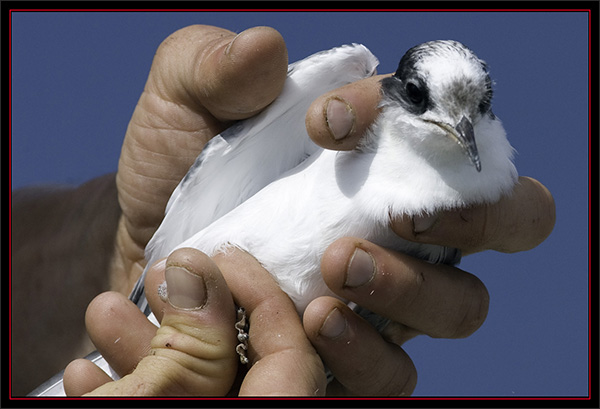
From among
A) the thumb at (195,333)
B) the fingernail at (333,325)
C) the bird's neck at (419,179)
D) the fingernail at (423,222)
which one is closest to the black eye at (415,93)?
the bird's neck at (419,179)

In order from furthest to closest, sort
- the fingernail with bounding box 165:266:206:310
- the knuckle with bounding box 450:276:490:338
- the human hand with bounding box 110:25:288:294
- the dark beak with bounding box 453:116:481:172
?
1. the knuckle with bounding box 450:276:490:338
2. the human hand with bounding box 110:25:288:294
3. the fingernail with bounding box 165:266:206:310
4. the dark beak with bounding box 453:116:481:172

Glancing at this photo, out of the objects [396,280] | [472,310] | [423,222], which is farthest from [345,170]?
[472,310]

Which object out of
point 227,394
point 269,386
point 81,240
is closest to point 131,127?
point 81,240

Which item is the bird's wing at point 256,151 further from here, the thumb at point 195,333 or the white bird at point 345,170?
the thumb at point 195,333

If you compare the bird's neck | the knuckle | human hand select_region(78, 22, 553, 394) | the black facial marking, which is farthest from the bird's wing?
the knuckle

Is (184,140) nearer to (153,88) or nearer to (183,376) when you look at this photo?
(153,88)

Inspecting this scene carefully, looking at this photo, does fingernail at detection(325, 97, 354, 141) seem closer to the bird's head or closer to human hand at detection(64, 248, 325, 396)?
the bird's head
